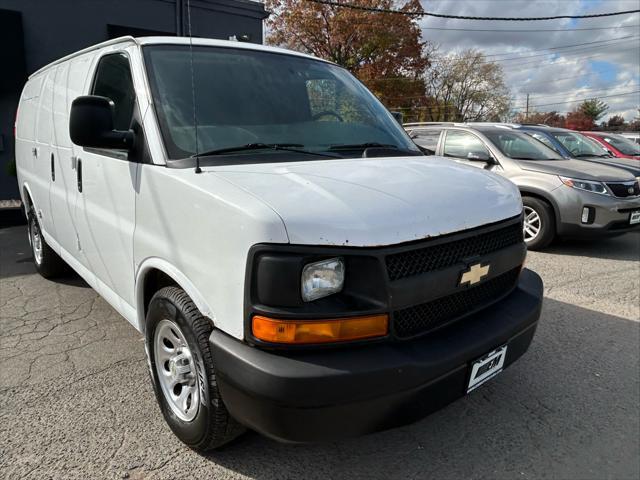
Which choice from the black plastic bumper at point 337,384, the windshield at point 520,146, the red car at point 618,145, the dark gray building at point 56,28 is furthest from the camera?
the red car at point 618,145

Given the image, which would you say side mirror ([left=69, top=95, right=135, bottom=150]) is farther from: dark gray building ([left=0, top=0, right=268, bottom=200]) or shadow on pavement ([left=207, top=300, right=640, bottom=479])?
dark gray building ([left=0, top=0, right=268, bottom=200])

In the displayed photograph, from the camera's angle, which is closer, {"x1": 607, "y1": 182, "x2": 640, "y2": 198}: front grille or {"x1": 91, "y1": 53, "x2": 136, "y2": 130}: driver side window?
{"x1": 91, "y1": 53, "x2": 136, "y2": 130}: driver side window

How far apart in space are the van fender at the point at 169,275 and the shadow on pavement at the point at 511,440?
2.70 ft

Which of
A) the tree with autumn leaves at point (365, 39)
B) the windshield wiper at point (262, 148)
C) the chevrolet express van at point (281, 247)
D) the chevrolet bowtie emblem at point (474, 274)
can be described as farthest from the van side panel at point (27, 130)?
the tree with autumn leaves at point (365, 39)

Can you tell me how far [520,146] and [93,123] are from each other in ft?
21.4

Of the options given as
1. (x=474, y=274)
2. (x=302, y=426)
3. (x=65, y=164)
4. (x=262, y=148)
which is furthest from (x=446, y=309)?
(x=65, y=164)

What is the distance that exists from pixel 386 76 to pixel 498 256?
1254 inches

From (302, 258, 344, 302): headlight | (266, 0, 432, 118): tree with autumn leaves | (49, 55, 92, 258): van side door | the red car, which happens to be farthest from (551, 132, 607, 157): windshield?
(266, 0, 432, 118): tree with autumn leaves

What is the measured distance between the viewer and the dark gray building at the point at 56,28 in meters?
9.31

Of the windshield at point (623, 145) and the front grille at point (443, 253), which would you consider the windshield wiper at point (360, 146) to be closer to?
the front grille at point (443, 253)

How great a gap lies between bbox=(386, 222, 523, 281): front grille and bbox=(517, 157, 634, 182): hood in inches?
183

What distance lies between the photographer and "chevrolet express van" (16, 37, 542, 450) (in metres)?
1.69

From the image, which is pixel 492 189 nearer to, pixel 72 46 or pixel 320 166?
pixel 320 166

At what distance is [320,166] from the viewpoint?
225 centimetres
